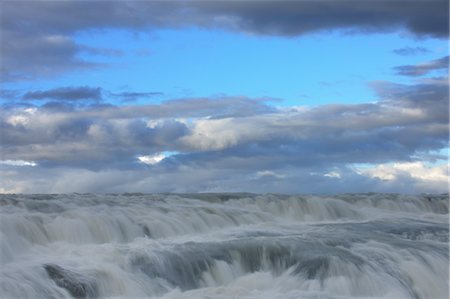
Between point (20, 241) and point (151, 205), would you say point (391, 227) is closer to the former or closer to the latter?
point (151, 205)

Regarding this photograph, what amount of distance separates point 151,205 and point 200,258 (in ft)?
28.9

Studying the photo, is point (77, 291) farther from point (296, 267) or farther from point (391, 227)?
point (391, 227)

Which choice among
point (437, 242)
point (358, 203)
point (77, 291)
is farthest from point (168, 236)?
point (358, 203)

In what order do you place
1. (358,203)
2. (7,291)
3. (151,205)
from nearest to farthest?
(7,291)
(151,205)
(358,203)

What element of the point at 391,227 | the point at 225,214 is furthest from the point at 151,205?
the point at 391,227

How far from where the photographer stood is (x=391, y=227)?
27156mm

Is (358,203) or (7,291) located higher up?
(358,203)

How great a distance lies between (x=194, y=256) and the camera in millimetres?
16328

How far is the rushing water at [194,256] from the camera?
13492 mm

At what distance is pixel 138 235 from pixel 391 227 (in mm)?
12279

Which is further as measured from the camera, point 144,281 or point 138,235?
point 138,235

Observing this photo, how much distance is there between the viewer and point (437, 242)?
73.5 ft

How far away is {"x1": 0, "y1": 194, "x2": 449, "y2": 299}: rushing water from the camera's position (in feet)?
44.3

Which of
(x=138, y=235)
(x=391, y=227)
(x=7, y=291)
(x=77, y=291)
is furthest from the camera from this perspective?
(x=391, y=227)
